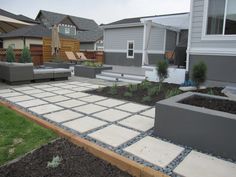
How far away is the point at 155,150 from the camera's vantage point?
2545 mm

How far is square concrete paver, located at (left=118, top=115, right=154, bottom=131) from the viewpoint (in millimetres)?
3316

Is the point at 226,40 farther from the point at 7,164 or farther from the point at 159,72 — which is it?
the point at 7,164

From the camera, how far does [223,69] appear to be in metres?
5.89

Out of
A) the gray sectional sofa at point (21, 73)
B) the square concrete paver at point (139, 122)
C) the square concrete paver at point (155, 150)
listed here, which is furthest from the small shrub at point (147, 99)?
the gray sectional sofa at point (21, 73)

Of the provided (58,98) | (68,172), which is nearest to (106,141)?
(68,172)

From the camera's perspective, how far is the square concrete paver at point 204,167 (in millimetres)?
2064

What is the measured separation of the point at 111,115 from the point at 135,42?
31.6 feet

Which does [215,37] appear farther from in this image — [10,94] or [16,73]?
[16,73]

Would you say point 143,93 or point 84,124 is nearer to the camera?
point 84,124

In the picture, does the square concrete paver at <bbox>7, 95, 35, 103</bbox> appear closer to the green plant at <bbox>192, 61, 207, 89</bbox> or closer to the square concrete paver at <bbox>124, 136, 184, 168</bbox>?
the square concrete paver at <bbox>124, 136, 184, 168</bbox>

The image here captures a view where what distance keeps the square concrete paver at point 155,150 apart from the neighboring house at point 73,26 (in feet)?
76.3

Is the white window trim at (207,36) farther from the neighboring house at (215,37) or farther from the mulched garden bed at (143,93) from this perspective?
the mulched garden bed at (143,93)

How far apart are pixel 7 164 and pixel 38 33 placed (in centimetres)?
1484

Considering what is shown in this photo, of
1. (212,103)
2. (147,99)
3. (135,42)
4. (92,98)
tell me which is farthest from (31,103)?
(135,42)
